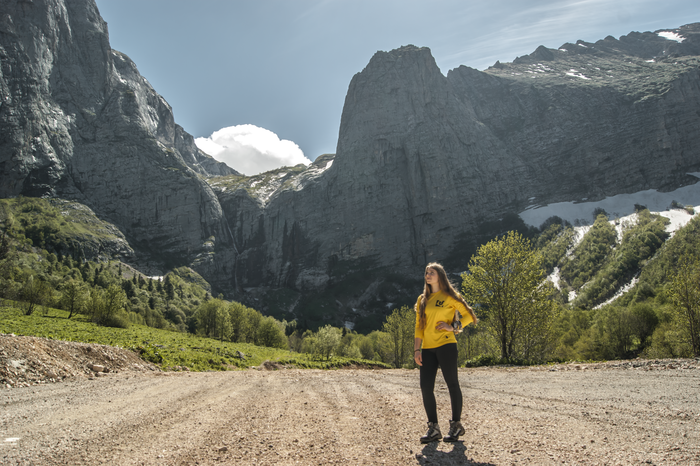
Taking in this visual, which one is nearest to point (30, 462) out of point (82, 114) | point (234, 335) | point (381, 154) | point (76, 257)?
point (234, 335)

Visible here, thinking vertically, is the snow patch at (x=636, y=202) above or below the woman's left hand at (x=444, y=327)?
above

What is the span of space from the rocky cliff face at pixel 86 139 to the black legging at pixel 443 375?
187 m

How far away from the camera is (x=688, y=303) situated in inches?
906

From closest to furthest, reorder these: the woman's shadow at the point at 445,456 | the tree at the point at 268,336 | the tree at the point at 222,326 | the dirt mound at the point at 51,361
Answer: the woman's shadow at the point at 445,456, the dirt mound at the point at 51,361, the tree at the point at 222,326, the tree at the point at 268,336

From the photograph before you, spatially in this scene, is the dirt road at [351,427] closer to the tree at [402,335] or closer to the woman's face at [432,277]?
the woman's face at [432,277]

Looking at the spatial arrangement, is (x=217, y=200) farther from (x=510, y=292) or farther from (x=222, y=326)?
(x=510, y=292)

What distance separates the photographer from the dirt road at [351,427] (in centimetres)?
469

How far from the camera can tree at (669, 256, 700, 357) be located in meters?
22.4

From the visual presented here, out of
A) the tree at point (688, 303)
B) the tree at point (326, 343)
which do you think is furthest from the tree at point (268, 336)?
the tree at point (688, 303)

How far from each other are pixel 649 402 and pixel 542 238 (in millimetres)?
201671

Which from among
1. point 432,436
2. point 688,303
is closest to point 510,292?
point 688,303

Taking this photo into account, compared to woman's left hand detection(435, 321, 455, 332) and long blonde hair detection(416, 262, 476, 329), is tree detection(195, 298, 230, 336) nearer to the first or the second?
long blonde hair detection(416, 262, 476, 329)

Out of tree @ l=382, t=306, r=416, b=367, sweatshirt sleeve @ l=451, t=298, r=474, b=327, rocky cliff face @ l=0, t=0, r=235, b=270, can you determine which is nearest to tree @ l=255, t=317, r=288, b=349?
tree @ l=382, t=306, r=416, b=367

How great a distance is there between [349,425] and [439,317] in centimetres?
270
